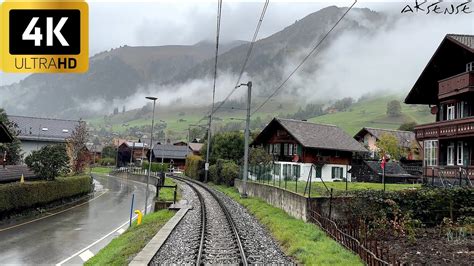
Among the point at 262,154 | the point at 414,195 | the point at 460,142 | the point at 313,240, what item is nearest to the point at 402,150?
the point at 262,154

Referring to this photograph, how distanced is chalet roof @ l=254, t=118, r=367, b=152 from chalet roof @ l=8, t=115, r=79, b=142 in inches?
1510

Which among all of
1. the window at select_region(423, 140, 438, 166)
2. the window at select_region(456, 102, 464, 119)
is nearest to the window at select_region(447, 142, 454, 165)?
the window at select_region(423, 140, 438, 166)

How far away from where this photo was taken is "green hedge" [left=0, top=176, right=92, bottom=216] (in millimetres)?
29109

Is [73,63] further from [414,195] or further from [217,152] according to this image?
[217,152]

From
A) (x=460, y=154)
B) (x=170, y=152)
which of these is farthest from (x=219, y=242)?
(x=170, y=152)

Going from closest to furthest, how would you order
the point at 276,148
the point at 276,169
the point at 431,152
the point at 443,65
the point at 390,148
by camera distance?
the point at 276,169 → the point at 443,65 → the point at 431,152 → the point at 276,148 → the point at 390,148

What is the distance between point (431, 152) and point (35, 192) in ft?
105

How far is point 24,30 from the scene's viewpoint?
32.3 feet

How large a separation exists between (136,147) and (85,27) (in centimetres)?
12294

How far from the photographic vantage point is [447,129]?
32.8 meters

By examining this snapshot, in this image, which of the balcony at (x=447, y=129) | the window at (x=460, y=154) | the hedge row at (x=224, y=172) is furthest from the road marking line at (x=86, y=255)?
the hedge row at (x=224, y=172)

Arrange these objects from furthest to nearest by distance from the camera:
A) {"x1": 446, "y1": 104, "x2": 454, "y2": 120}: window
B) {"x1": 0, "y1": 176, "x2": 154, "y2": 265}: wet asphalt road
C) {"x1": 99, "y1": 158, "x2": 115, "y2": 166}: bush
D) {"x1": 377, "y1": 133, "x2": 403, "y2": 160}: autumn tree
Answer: {"x1": 99, "y1": 158, "x2": 115, "y2": 166}: bush → {"x1": 377, "y1": 133, "x2": 403, "y2": 160}: autumn tree → {"x1": 446, "y1": 104, "x2": 454, "y2": 120}: window → {"x1": 0, "y1": 176, "x2": 154, "y2": 265}: wet asphalt road

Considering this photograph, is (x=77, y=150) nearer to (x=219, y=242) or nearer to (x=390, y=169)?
(x=390, y=169)

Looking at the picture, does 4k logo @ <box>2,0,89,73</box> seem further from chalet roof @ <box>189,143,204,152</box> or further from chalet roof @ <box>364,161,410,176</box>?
chalet roof @ <box>189,143,204,152</box>
